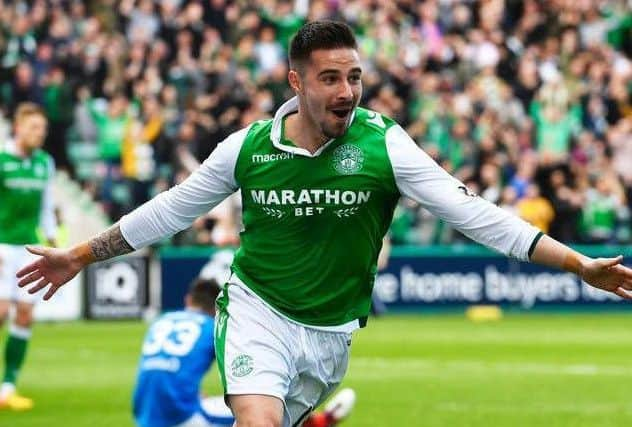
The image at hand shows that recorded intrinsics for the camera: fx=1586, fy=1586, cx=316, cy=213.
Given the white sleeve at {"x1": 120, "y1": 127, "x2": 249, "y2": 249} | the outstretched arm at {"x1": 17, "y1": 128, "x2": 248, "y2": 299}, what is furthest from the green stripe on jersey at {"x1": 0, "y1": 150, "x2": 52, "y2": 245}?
the white sleeve at {"x1": 120, "y1": 127, "x2": 249, "y2": 249}

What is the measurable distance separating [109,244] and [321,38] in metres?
1.42

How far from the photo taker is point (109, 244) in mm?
7457

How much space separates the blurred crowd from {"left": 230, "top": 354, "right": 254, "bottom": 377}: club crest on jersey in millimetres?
17631

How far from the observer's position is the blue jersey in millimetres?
9891

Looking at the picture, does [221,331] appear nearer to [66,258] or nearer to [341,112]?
[66,258]

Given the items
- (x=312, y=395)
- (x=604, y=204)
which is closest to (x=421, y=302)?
(x=604, y=204)

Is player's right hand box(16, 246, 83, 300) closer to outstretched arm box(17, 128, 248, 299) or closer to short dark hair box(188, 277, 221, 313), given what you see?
outstretched arm box(17, 128, 248, 299)

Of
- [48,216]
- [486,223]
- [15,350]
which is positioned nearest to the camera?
[486,223]

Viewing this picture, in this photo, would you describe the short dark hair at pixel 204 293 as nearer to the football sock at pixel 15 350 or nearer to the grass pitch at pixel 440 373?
the grass pitch at pixel 440 373

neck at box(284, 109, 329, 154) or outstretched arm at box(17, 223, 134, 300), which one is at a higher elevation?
neck at box(284, 109, 329, 154)

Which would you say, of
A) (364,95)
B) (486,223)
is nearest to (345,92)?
(486,223)

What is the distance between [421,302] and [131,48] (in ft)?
21.5

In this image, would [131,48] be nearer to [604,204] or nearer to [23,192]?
[604,204]

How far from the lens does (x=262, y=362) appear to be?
707 centimetres
